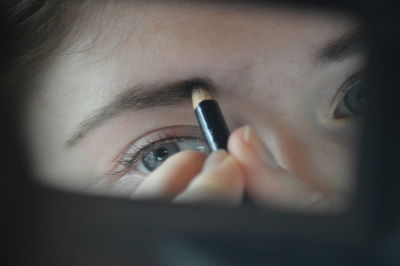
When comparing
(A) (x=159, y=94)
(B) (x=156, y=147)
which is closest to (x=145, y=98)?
(A) (x=159, y=94)

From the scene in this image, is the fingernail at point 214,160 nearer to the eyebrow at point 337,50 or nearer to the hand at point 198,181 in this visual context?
the hand at point 198,181

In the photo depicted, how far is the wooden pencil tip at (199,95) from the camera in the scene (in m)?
0.76

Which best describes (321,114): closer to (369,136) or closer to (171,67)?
(171,67)

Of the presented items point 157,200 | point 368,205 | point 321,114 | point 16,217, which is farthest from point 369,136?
point 321,114

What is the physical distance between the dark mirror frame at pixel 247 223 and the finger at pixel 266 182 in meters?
0.04

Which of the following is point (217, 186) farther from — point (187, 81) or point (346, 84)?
point (346, 84)

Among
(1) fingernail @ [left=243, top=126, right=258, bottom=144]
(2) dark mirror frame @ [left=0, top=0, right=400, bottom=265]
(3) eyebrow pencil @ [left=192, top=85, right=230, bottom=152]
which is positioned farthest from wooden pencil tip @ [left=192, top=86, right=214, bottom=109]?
(2) dark mirror frame @ [left=0, top=0, right=400, bottom=265]

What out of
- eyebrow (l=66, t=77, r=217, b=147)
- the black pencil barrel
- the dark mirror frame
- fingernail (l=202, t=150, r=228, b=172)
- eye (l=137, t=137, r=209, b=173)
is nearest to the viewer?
the dark mirror frame

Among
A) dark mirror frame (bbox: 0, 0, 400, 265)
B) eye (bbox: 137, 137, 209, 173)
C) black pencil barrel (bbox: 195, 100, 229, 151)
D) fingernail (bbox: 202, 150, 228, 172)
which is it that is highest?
eye (bbox: 137, 137, 209, 173)

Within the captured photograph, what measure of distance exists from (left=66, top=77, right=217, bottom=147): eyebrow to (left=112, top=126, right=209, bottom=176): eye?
2.6 inches

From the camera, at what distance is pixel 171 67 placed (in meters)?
0.80

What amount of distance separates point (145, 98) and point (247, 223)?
374 millimetres

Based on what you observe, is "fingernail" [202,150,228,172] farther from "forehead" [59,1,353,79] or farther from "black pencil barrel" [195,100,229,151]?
"forehead" [59,1,353,79]

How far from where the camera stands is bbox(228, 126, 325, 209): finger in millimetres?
544
